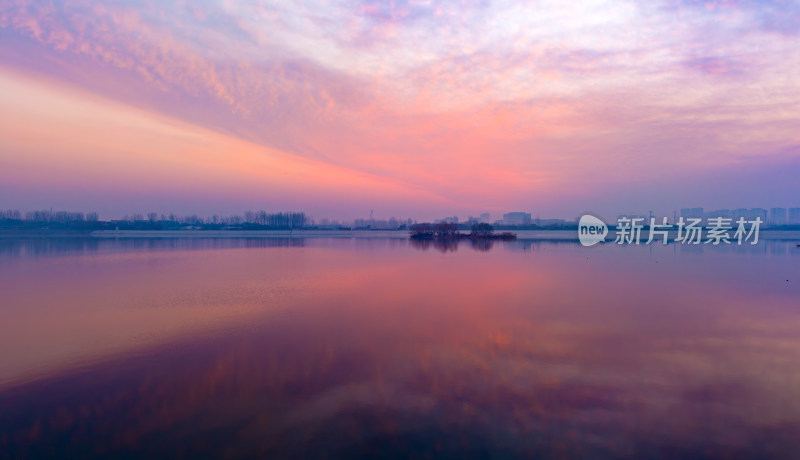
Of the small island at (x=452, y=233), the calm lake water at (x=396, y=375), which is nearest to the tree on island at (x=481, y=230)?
the small island at (x=452, y=233)

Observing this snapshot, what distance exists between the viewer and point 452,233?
8806cm

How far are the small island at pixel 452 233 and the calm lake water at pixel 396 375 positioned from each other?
6014 centimetres

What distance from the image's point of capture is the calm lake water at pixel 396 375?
5.68 metres

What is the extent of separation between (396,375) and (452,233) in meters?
81.0

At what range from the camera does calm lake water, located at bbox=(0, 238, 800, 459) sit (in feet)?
18.6

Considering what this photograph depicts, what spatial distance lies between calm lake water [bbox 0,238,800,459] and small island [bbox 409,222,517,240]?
60137 millimetres

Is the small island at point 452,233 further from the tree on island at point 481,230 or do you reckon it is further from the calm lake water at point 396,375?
the calm lake water at point 396,375

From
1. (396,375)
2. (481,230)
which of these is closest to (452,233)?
(481,230)

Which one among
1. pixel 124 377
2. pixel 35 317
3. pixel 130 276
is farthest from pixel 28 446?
pixel 130 276

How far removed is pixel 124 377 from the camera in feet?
25.5

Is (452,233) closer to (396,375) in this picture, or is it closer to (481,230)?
(481,230)

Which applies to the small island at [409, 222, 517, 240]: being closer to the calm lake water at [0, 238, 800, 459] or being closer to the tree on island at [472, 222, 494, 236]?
the tree on island at [472, 222, 494, 236]

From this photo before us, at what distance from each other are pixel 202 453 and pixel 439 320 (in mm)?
7908

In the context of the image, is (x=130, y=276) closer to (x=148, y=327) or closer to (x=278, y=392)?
(x=148, y=327)
